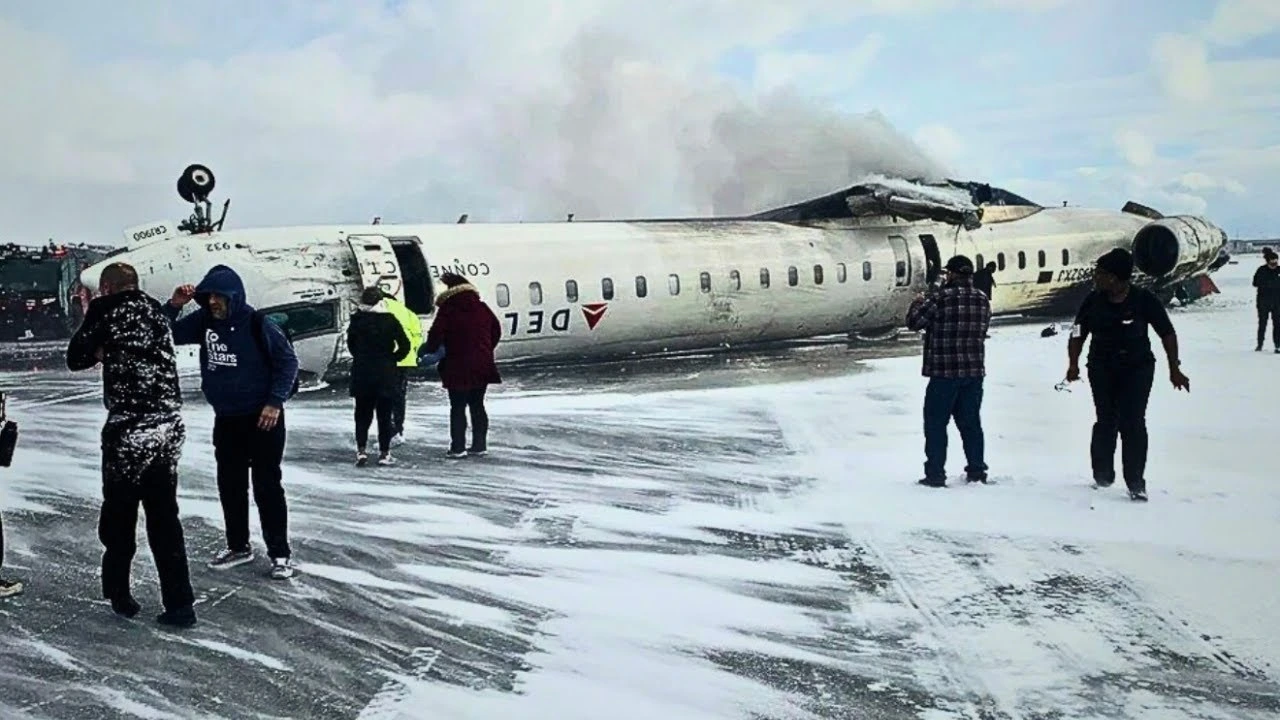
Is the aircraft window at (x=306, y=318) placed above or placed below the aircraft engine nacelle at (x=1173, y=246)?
below

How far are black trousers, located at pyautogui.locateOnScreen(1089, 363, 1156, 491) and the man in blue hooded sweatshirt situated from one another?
5.48 meters

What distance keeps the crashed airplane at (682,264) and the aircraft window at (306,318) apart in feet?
0.06

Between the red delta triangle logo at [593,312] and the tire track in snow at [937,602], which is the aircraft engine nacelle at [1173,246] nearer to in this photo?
the red delta triangle logo at [593,312]

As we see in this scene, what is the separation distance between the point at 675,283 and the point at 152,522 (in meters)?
12.0

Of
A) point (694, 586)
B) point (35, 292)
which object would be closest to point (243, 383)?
point (694, 586)

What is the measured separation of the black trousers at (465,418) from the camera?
970 centimetres

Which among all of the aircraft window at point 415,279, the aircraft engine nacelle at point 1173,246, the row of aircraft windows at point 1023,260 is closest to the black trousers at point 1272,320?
the row of aircraft windows at point 1023,260

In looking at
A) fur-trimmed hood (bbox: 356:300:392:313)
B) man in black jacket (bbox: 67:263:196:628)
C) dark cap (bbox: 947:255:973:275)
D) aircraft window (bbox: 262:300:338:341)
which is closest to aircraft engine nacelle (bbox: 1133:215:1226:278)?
dark cap (bbox: 947:255:973:275)

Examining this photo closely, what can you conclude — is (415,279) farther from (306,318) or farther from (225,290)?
(225,290)


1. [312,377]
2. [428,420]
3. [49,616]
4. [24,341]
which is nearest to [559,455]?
[428,420]

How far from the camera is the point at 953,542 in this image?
22.0ft

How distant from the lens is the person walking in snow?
737 centimetres

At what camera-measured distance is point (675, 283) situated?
16.7 metres

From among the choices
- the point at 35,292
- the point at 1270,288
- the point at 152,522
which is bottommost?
the point at 152,522
